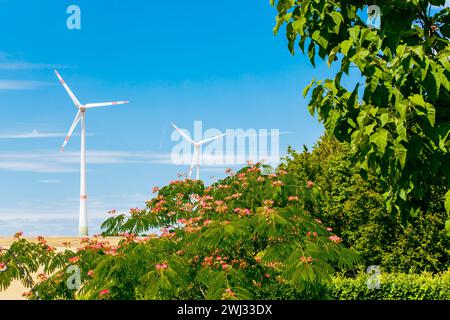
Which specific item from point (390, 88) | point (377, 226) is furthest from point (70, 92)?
point (390, 88)

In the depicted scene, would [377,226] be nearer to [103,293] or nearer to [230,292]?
[230,292]

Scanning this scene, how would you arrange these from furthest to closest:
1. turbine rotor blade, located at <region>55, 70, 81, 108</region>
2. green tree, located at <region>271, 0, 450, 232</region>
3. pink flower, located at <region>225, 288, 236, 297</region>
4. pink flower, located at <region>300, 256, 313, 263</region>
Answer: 1. turbine rotor blade, located at <region>55, 70, 81, 108</region>
2. pink flower, located at <region>300, 256, 313, 263</region>
3. pink flower, located at <region>225, 288, 236, 297</region>
4. green tree, located at <region>271, 0, 450, 232</region>

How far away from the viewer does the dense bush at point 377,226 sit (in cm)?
2691

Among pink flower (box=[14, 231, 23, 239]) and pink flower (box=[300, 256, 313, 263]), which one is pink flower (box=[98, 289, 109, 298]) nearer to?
pink flower (box=[14, 231, 23, 239])

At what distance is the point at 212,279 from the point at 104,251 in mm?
3813

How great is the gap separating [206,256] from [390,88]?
23.8 feet

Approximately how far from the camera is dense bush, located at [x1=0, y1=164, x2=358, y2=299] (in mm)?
12414

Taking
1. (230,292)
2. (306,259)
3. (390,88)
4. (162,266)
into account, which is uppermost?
(390,88)

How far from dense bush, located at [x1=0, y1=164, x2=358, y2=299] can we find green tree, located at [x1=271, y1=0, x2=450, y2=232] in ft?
9.58

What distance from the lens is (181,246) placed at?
1449 centimetres

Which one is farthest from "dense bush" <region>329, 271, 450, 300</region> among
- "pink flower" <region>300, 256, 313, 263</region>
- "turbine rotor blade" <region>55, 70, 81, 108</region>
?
"turbine rotor blade" <region>55, 70, 81, 108</region>

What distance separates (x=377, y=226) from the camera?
27641 mm
